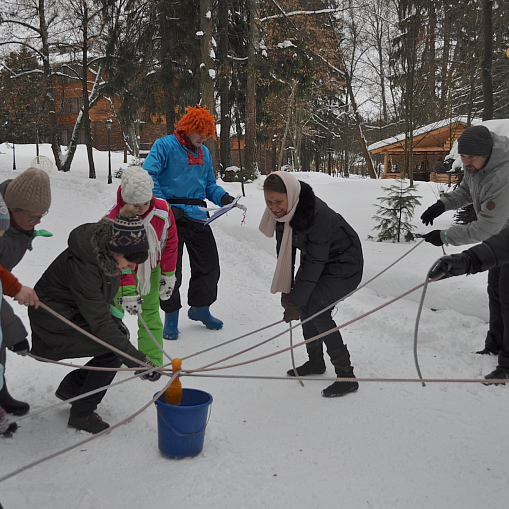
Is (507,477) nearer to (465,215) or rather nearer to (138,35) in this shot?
(465,215)

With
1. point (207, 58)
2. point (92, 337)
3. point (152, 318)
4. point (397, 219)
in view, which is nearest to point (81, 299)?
point (92, 337)

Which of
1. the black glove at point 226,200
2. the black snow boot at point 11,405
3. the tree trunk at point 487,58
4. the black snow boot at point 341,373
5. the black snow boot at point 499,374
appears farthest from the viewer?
the tree trunk at point 487,58

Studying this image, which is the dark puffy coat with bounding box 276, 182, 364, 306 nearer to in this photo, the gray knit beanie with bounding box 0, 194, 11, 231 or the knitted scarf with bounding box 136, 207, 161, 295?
the knitted scarf with bounding box 136, 207, 161, 295

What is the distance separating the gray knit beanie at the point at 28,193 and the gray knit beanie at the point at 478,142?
301cm

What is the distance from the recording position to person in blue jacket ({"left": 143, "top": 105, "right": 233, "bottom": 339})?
4.75 m

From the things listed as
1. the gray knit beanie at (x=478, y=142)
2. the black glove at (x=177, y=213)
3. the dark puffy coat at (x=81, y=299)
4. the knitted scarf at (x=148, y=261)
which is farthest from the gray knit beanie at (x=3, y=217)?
the gray knit beanie at (x=478, y=142)

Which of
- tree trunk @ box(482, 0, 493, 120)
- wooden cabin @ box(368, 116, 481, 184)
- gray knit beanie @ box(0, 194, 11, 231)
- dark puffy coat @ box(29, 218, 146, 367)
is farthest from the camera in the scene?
wooden cabin @ box(368, 116, 481, 184)

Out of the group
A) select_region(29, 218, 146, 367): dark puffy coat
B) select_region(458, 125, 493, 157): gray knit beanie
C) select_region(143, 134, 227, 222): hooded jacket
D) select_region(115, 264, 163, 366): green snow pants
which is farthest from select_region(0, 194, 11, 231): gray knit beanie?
select_region(458, 125, 493, 157): gray knit beanie

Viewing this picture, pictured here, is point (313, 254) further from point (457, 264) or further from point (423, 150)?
point (423, 150)

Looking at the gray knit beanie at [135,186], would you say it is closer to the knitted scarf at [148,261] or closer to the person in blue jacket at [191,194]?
the knitted scarf at [148,261]

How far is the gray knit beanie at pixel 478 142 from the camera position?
390 cm

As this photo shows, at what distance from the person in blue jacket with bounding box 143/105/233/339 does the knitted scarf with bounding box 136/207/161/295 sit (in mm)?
981

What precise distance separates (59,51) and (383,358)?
84.7 ft

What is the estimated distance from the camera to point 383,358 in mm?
4535
